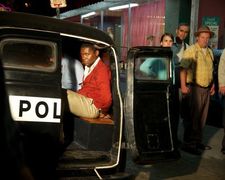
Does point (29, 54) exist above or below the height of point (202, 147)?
above

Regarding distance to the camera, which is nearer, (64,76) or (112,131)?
(112,131)

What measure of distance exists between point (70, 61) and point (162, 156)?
192cm

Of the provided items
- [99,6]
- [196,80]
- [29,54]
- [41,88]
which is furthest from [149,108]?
[99,6]

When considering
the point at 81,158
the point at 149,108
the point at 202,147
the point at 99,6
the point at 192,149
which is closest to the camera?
the point at 81,158

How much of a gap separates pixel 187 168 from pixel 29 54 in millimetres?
3186

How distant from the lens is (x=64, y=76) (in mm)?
5621

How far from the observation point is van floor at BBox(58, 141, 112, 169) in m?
3.97

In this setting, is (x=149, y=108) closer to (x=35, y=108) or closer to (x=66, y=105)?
(x=66, y=105)

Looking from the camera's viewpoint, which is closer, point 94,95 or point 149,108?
point 149,108

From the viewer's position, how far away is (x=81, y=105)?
4684 mm

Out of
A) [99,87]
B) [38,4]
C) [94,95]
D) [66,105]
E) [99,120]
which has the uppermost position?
[38,4]

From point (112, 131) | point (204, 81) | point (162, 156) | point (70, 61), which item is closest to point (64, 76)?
point (70, 61)

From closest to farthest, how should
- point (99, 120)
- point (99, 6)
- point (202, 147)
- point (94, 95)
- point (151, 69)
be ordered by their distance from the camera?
point (99, 120) → point (94, 95) → point (151, 69) → point (202, 147) → point (99, 6)

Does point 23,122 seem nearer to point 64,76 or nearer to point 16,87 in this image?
point 16,87
